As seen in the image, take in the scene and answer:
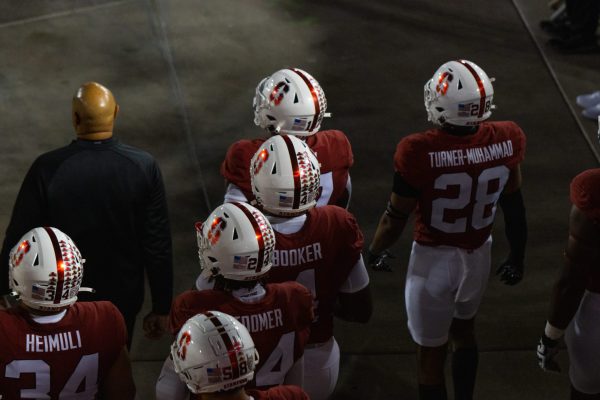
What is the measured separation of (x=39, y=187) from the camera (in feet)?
18.6

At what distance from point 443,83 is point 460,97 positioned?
166 millimetres

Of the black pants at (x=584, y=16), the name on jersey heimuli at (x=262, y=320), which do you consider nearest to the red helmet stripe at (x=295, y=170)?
the name on jersey heimuli at (x=262, y=320)

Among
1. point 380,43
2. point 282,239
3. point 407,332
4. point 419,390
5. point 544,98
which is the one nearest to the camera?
point 282,239

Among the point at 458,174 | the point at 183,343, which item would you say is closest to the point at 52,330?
the point at 183,343

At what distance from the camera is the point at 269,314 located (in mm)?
4641

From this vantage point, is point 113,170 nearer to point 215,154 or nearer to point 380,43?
point 215,154

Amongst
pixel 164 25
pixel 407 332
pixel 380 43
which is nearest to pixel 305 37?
pixel 380 43

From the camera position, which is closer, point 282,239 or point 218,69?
point 282,239

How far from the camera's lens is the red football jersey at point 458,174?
6.00m

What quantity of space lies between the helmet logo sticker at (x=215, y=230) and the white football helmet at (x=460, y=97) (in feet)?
5.93

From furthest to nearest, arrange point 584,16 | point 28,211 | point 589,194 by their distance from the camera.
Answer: point 584,16 < point 28,211 < point 589,194

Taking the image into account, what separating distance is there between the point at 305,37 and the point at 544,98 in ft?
9.40

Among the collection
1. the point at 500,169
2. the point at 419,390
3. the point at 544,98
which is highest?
the point at 500,169

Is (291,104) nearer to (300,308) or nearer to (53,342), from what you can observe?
(300,308)
